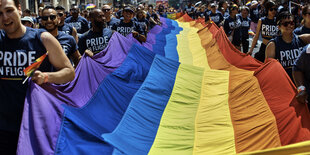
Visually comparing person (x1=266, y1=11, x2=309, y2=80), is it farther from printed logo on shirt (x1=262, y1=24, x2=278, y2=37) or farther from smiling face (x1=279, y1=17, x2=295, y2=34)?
→ printed logo on shirt (x1=262, y1=24, x2=278, y2=37)

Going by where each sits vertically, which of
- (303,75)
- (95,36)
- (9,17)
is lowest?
(95,36)

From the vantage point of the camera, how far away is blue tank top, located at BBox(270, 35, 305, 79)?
19.9ft

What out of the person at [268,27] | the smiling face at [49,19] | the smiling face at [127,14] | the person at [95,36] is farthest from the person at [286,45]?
the smiling face at [127,14]

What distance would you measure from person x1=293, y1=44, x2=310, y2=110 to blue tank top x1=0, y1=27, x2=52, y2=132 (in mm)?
2861

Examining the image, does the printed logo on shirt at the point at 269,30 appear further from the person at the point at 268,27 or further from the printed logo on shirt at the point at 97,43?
the printed logo on shirt at the point at 97,43

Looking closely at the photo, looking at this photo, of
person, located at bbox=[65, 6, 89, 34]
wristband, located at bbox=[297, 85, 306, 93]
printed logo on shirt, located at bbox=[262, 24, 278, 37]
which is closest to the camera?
wristband, located at bbox=[297, 85, 306, 93]

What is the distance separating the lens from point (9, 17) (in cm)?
342

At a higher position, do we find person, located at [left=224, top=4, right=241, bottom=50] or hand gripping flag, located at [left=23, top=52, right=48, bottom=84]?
hand gripping flag, located at [left=23, top=52, right=48, bottom=84]

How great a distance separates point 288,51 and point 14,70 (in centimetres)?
413

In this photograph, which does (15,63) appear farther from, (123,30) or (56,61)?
(123,30)

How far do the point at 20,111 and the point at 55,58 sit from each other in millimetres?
551

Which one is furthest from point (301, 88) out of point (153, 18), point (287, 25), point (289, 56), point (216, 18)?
point (153, 18)

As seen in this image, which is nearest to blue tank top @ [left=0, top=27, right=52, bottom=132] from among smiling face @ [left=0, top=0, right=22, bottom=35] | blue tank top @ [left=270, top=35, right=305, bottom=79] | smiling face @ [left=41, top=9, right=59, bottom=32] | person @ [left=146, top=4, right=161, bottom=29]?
smiling face @ [left=0, top=0, right=22, bottom=35]

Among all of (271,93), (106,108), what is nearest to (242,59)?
(271,93)
